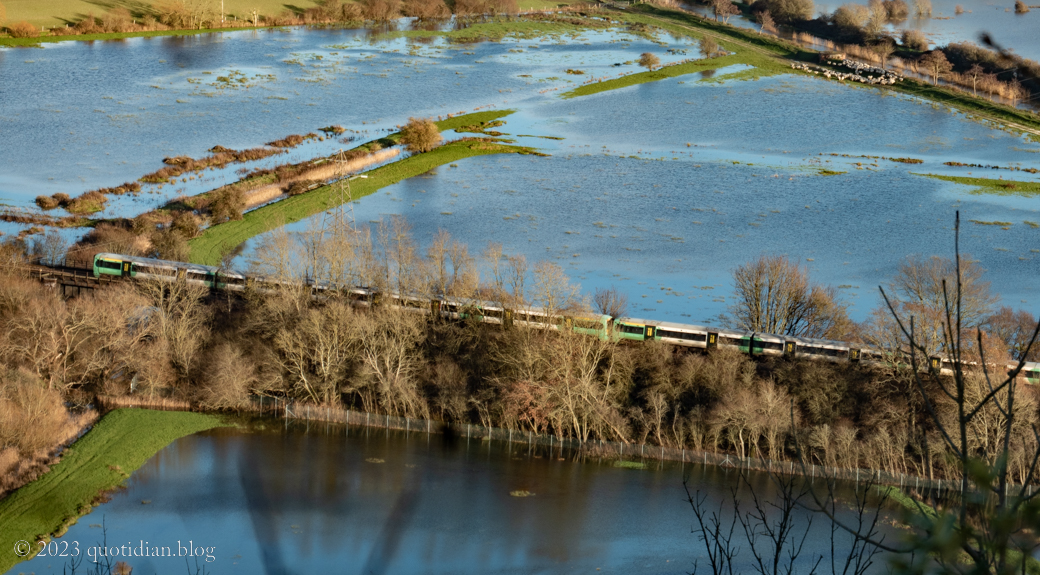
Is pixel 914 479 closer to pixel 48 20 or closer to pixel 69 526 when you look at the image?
pixel 69 526

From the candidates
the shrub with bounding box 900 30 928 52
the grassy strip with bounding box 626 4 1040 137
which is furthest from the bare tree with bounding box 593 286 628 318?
the shrub with bounding box 900 30 928 52

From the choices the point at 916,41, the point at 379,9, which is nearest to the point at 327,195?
the point at 916,41

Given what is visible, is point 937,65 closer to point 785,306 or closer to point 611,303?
point 785,306

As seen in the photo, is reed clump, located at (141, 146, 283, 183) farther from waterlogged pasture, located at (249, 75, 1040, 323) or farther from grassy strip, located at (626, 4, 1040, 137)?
grassy strip, located at (626, 4, 1040, 137)

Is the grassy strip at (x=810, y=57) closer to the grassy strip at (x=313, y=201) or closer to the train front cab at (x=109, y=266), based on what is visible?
the grassy strip at (x=313, y=201)

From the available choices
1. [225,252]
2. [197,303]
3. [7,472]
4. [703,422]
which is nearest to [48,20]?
[225,252]

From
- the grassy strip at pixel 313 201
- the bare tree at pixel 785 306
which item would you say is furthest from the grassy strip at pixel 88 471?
the bare tree at pixel 785 306
